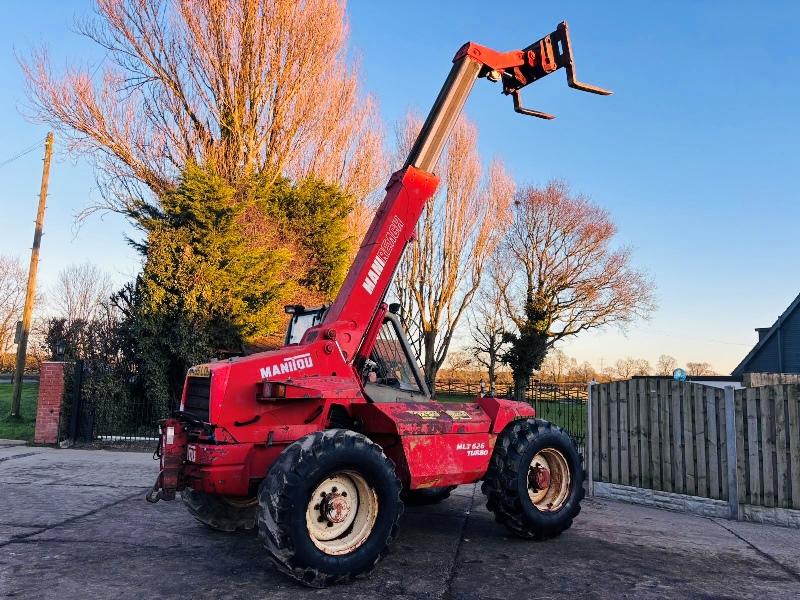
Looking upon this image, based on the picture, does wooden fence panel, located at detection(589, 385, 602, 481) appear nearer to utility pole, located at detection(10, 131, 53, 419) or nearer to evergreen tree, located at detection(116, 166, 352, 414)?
evergreen tree, located at detection(116, 166, 352, 414)

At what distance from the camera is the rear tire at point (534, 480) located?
5.68 metres

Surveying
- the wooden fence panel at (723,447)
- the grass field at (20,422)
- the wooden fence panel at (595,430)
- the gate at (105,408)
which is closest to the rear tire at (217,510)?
the wooden fence panel at (595,430)

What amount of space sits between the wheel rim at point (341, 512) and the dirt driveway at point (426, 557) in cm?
33

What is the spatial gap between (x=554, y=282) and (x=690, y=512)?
25.3 m

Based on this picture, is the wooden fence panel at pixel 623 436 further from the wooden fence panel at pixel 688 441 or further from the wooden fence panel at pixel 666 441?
the wooden fence panel at pixel 688 441

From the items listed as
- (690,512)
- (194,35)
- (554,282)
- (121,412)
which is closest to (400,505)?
(690,512)

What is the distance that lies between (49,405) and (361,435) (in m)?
11.5

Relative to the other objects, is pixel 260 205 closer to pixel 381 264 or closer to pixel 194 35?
pixel 194 35

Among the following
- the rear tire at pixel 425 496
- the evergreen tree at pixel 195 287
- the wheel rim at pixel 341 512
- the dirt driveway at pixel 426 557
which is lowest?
the dirt driveway at pixel 426 557

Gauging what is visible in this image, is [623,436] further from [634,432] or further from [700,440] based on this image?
[700,440]

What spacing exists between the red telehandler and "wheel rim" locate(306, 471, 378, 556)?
0.03ft

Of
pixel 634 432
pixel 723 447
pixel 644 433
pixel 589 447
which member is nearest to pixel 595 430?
pixel 589 447

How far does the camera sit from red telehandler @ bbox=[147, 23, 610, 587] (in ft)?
14.6

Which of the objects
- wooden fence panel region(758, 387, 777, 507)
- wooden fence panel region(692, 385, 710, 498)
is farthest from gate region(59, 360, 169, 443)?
wooden fence panel region(758, 387, 777, 507)
